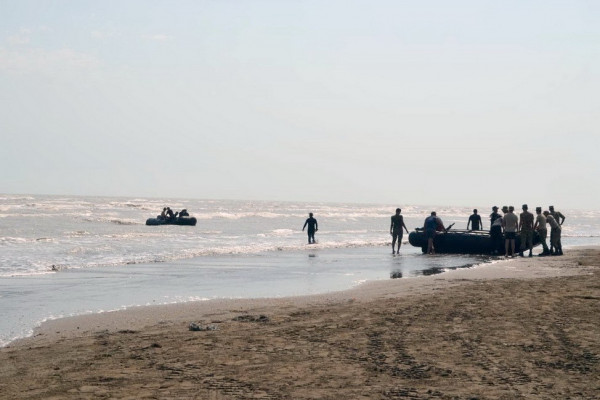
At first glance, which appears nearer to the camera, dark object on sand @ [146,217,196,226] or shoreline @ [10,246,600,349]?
shoreline @ [10,246,600,349]

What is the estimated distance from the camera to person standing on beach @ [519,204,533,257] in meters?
22.4

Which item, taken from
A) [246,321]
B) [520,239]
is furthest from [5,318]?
[520,239]

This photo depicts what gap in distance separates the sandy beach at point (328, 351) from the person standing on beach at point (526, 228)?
11.2 m

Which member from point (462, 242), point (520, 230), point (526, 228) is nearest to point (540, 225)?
point (526, 228)

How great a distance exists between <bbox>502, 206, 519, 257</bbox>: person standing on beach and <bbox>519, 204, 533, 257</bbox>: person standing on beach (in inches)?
7.0

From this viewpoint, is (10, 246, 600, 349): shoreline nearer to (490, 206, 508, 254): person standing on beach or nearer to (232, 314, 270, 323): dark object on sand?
(232, 314, 270, 323): dark object on sand

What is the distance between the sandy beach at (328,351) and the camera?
5.97 meters

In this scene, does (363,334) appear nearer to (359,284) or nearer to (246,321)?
(246,321)

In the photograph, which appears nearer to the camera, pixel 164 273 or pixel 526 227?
pixel 164 273

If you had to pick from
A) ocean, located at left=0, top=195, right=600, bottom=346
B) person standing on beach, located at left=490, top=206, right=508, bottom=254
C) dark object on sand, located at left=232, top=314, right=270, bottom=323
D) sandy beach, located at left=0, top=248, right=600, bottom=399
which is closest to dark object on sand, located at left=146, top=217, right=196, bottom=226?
ocean, located at left=0, top=195, right=600, bottom=346

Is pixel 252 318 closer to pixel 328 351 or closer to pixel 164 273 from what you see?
pixel 328 351

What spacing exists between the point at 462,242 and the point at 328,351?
18.7 meters

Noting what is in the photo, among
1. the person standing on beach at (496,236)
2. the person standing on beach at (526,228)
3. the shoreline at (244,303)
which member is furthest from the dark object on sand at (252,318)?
the person standing on beach at (496,236)

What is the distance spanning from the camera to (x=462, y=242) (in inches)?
993
